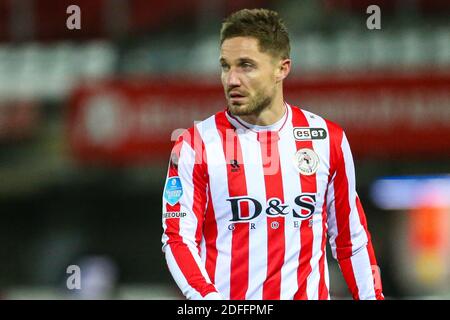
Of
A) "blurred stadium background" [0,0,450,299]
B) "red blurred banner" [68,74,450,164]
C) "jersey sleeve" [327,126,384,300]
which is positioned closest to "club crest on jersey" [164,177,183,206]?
"jersey sleeve" [327,126,384,300]

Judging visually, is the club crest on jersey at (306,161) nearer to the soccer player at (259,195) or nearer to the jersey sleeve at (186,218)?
the soccer player at (259,195)

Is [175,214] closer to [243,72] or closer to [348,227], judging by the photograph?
[243,72]

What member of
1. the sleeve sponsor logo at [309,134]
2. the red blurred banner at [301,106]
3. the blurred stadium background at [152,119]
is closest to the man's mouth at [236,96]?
the sleeve sponsor logo at [309,134]

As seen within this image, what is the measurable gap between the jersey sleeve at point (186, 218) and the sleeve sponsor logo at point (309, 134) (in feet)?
1.46

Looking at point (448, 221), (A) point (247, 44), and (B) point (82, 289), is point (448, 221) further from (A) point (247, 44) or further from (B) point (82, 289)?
(A) point (247, 44)

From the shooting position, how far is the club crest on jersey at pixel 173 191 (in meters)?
3.78

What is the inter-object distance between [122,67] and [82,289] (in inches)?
129

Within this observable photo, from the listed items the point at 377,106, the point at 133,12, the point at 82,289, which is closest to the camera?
the point at 82,289

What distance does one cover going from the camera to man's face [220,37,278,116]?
3.78 m

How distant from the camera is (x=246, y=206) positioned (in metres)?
3.84

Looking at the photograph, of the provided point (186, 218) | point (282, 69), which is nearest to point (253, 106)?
point (282, 69)

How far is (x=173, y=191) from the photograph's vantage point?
3.81 meters

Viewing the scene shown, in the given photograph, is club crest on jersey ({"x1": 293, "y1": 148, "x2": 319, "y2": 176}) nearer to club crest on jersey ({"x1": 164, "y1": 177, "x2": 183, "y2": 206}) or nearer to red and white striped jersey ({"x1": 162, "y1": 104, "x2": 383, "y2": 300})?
red and white striped jersey ({"x1": 162, "y1": 104, "x2": 383, "y2": 300})
